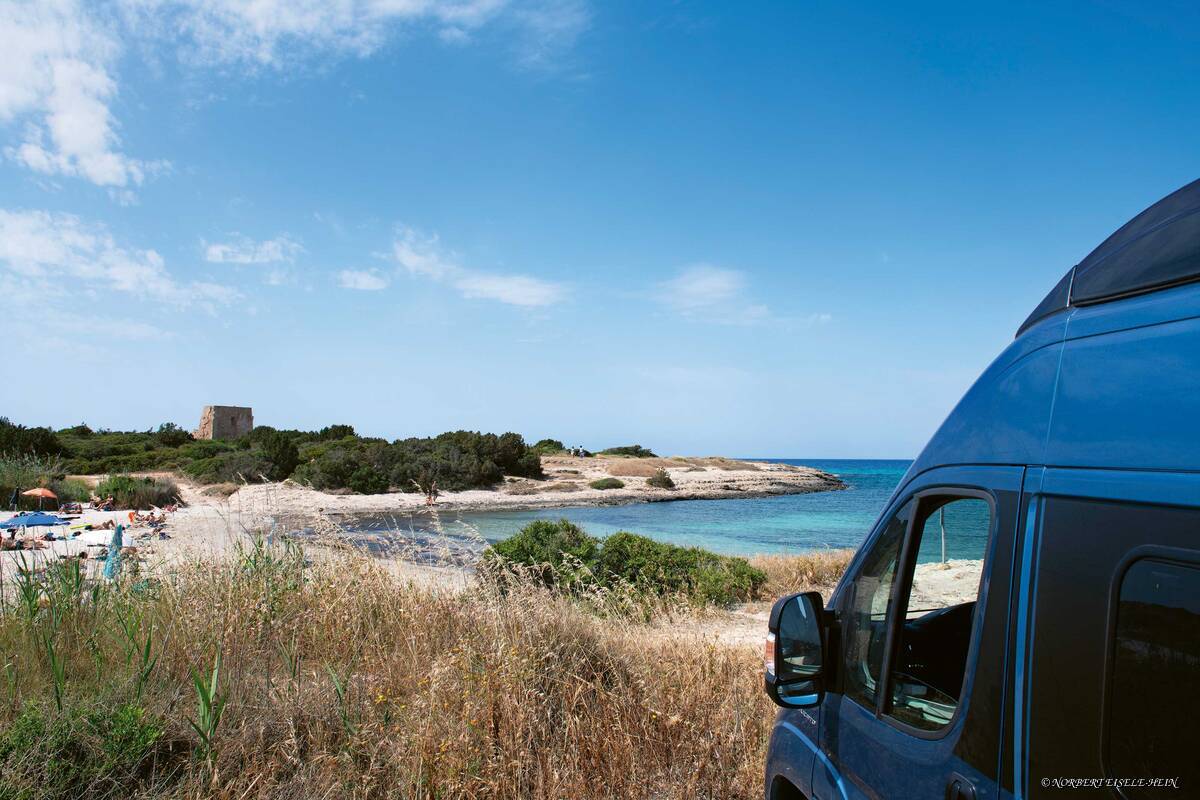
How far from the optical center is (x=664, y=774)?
4.29 m

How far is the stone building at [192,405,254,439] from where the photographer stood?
56562 millimetres

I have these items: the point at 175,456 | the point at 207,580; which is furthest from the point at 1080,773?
the point at 175,456

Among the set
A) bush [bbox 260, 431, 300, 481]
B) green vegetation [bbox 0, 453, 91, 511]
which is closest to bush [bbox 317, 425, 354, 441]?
bush [bbox 260, 431, 300, 481]

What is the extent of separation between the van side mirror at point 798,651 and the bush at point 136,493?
24.4 metres

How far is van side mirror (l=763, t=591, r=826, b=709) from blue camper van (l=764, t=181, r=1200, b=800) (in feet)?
0.60

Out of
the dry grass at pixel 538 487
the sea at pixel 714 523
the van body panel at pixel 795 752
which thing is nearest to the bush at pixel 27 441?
the sea at pixel 714 523

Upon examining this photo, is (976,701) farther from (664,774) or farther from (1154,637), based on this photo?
(664,774)

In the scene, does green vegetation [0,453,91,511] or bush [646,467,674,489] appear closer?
green vegetation [0,453,91,511]

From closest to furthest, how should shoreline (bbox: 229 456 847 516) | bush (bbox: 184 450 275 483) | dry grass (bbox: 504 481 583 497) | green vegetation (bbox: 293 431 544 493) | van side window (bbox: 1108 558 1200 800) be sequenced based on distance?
van side window (bbox: 1108 558 1200 800), shoreline (bbox: 229 456 847 516), bush (bbox: 184 450 275 483), green vegetation (bbox: 293 431 544 493), dry grass (bbox: 504 481 583 497)

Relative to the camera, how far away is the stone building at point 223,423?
56562 mm

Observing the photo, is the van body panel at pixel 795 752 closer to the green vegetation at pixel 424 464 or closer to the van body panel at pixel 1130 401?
the van body panel at pixel 1130 401

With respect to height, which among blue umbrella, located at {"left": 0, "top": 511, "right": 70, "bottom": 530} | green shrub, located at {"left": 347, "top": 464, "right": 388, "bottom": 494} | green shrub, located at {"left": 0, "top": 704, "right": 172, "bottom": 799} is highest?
blue umbrella, located at {"left": 0, "top": 511, "right": 70, "bottom": 530}

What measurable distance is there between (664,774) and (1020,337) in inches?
136

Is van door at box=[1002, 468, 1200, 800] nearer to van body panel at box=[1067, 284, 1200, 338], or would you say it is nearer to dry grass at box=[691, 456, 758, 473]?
van body panel at box=[1067, 284, 1200, 338]
